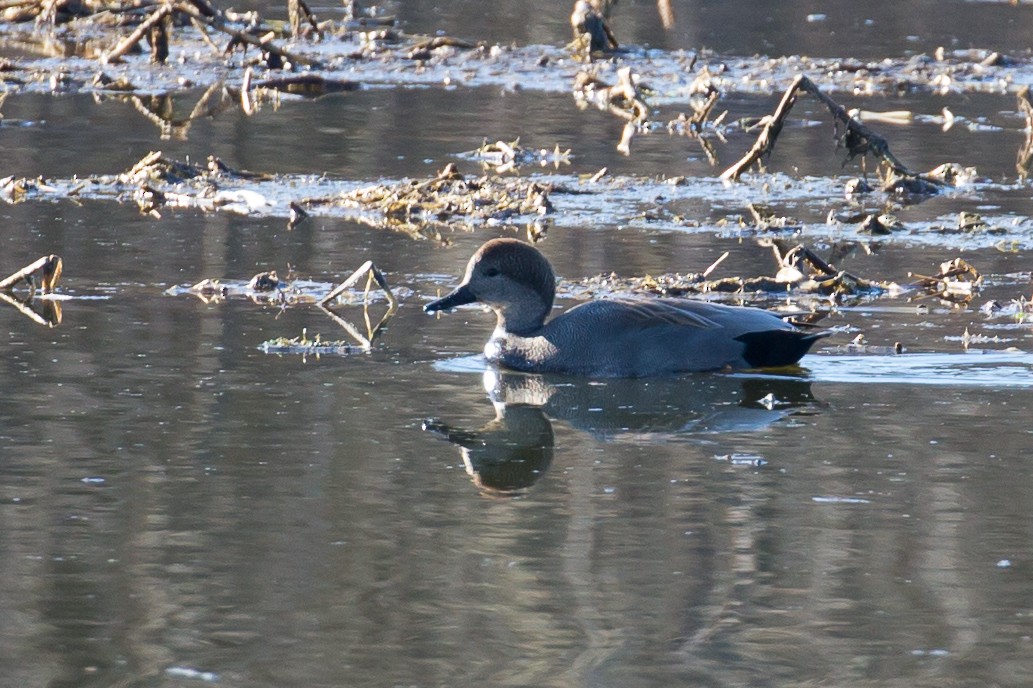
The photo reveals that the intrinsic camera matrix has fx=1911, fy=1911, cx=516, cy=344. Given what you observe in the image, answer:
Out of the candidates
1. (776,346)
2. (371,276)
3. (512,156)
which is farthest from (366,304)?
(512,156)

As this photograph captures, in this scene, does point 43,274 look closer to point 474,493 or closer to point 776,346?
point 776,346

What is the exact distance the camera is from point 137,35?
17.4m

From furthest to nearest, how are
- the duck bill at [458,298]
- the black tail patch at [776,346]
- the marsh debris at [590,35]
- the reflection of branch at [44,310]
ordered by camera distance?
the marsh debris at [590,35] < the reflection of branch at [44,310] < the duck bill at [458,298] < the black tail patch at [776,346]

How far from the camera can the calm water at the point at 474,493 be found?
15.3 ft

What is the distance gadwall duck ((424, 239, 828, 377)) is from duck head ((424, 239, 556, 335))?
0.47 feet

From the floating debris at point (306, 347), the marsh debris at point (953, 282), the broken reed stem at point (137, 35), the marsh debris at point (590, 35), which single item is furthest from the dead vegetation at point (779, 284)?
the marsh debris at point (590, 35)

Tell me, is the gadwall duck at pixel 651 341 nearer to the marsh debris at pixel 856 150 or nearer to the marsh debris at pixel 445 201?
the marsh debris at pixel 445 201

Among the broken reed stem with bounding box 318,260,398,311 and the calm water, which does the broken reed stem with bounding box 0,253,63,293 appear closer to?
the calm water

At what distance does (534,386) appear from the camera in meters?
7.78

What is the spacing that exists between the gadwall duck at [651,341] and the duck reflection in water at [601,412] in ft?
0.22

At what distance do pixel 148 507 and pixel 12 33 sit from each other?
52.8 feet

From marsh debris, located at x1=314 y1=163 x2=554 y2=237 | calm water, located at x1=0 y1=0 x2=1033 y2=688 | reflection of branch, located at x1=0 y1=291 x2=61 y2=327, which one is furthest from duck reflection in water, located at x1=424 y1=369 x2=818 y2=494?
marsh debris, located at x1=314 y1=163 x2=554 y2=237

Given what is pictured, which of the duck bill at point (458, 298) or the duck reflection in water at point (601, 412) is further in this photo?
the duck bill at point (458, 298)

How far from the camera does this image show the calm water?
466cm
